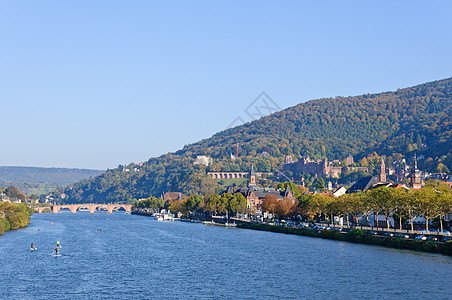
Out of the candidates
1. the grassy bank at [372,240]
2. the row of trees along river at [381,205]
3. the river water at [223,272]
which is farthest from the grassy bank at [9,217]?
the row of trees along river at [381,205]

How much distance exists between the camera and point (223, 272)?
69062mm

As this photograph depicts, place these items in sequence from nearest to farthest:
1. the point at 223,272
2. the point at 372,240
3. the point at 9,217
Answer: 1. the point at 223,272
2. the point at 372,240
3. the point at 9,217

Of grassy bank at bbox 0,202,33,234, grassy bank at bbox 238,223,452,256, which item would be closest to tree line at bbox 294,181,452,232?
grassy bank at bbox 238,223,452,256

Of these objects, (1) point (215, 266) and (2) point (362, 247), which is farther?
(2) point (362, 247)

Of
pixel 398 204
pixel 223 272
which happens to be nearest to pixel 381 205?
pixel 398 204

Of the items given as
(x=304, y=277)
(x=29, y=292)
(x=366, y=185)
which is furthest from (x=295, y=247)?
(x=366, y=185)

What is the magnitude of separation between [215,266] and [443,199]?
38229 mm

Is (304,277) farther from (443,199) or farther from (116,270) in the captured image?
(443,199)

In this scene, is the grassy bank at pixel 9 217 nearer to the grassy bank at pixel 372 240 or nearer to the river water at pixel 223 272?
the river water at pixel 223 272

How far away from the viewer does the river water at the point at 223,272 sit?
56094 mm

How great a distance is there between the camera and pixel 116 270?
70312 millimetres

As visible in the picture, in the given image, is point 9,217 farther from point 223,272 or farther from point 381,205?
point 381,205

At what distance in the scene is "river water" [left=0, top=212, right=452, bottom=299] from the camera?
56094 millimetres

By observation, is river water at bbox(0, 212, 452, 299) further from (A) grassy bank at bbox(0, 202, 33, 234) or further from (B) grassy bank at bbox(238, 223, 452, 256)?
(A) grassy bank at bbox(0, 202, 33, 234)
